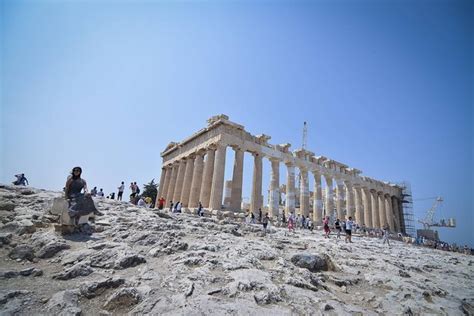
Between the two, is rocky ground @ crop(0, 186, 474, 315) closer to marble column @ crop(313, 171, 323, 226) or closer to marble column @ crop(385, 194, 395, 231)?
marble column @ crop(313, 171, 323, 226)

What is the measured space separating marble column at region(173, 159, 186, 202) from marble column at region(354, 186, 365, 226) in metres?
25.1

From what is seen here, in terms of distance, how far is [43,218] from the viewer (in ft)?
27.5

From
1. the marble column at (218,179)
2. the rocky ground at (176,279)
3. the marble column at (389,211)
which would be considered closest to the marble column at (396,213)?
the marble column at (389,211)

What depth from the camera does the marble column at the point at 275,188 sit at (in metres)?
27.6

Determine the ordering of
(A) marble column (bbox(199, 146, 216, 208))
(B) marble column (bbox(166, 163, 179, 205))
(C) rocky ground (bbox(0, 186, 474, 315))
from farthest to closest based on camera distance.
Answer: (B) marble column (bbox(166, 163, 179, 205)), (A) marble column (bbox(199, 146, 216, 208)), (C) rocky ground (bbox(0, 186, 474, 315))

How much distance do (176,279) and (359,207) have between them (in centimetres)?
3833

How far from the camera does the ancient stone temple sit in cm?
2523

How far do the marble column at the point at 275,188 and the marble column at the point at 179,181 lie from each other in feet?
37.9

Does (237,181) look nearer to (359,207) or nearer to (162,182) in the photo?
(162,182)

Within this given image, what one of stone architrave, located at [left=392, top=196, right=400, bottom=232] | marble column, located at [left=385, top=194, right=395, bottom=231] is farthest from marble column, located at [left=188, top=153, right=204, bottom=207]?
stone architrave, located at [left=392, top=196, right=400, bottom=232]

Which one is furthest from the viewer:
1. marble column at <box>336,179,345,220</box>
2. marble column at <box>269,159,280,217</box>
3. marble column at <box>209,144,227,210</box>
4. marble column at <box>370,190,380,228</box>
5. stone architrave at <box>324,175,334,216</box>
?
Result: marble column at <box>370,190,380,228</box>

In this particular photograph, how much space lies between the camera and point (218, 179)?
2391 cm

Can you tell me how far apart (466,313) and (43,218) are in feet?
39.4

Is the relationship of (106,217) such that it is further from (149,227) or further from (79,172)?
(79,172)
